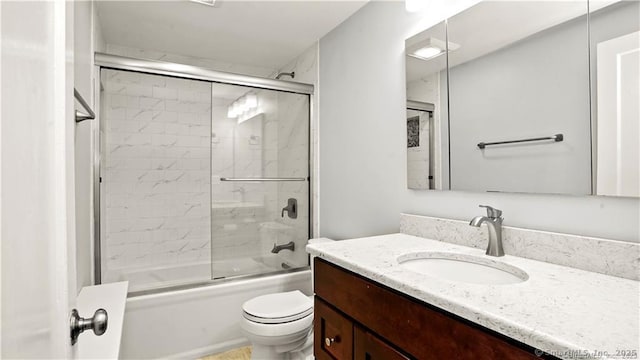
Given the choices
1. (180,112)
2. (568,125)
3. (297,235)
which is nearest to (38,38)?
(568,125)

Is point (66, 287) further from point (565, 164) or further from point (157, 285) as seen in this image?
point (157, 285)

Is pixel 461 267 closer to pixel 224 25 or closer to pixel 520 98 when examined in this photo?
pixel 520 98

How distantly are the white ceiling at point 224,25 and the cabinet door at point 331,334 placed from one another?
72.9 inches

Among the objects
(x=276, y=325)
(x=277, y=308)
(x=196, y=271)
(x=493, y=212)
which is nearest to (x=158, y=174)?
(x=196, y=271)

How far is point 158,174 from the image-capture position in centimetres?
301

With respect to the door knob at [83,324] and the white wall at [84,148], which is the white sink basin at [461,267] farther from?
the white wall at [84,148]

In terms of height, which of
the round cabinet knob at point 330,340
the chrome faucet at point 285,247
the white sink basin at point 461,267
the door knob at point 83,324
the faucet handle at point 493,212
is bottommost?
the round cabinet knob at point 330,340

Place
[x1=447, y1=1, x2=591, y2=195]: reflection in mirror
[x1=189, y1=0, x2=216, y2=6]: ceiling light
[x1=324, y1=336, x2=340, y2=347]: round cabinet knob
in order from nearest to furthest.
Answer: [x1=447, y1=1, x2=591, y2=195]: reflection in mirror, [x1=324, y1=336, x2=340, y2=347]: round cabinet knob, [x1=189, y1=0, x2=216, y2=6]: ceiling light

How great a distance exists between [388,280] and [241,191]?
6.63 ft

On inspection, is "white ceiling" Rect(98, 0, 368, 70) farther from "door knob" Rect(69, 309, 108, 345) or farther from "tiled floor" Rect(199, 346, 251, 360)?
"tiled floor" Rect(199, 346, 251, 360)

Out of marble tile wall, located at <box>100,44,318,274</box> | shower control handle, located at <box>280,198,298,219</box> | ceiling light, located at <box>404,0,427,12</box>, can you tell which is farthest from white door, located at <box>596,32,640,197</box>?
shower control handle, located at <box>280,198,298,219</box>

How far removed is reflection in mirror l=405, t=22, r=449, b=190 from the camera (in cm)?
159

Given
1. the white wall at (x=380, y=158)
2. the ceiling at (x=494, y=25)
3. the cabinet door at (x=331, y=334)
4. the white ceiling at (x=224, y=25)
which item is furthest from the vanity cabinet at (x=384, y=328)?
the white ceiling at (x=224, y=25)

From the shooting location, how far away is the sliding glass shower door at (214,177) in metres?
2.73
